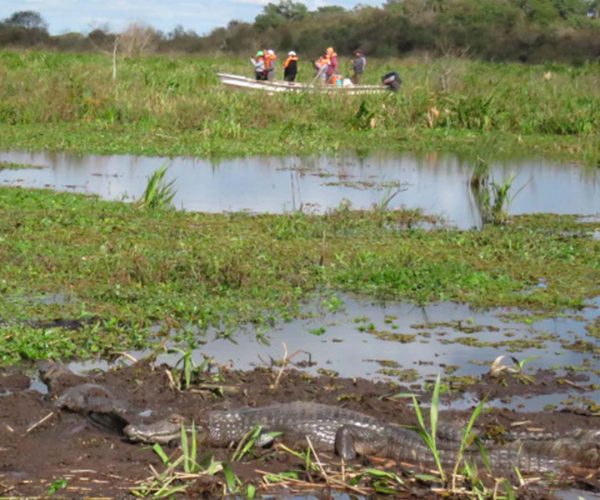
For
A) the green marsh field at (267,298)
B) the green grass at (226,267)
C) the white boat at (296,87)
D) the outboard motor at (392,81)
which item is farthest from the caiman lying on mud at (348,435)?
the outboard motor at (392,81)

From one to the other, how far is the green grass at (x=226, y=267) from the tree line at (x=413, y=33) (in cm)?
3955

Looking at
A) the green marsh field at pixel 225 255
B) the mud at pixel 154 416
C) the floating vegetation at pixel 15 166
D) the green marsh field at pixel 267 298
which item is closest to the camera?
the mud at pixel 154 416

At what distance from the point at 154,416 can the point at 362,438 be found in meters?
1.09

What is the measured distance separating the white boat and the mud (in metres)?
17.9

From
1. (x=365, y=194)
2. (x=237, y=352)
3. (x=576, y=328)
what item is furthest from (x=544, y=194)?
(x=237, y=352)

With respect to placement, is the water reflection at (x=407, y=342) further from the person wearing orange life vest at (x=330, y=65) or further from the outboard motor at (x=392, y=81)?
the person wearing orange life vest at (x=330, y=65)

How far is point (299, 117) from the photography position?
23156mm

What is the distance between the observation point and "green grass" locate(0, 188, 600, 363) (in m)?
8.23

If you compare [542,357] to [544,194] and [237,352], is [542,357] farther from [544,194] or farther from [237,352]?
[544,194]

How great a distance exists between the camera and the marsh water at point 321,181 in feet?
47.3

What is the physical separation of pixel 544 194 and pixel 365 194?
256cm

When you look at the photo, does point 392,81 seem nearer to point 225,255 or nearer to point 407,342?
point 225,255

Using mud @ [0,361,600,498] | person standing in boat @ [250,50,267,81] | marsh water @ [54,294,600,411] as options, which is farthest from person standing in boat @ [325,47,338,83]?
mud @ [0,361,600,498]

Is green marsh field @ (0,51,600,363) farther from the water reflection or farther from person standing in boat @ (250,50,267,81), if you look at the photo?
person standing in boat @ (250,50,267,81)
